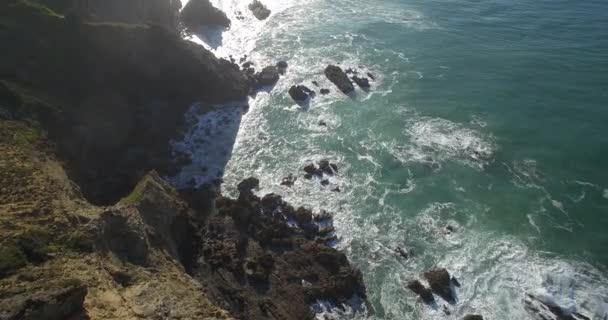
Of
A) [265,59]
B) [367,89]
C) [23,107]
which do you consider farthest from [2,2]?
[367,89]

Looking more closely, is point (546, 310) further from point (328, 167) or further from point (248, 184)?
point (248, 184)

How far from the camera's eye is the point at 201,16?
85.9 m

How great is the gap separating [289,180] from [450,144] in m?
21.0

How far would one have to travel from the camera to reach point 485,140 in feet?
195

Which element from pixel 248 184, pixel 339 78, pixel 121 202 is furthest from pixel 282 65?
pixel 121 202

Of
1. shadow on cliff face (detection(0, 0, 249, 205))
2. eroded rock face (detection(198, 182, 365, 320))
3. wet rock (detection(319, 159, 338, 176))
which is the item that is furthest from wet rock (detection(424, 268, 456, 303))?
shadow on cliff face (detection(0, 0, 249, 205))

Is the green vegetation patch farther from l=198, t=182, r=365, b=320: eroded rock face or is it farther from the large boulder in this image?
the large boulder

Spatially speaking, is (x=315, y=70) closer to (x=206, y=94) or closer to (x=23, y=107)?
(x=206, y=94)

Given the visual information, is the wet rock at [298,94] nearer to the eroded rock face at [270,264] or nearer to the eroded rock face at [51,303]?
the eroded rock face at [270,264]

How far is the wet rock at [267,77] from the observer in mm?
71500

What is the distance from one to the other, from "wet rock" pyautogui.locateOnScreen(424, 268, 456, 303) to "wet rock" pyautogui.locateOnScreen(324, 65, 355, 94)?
33.3 metres

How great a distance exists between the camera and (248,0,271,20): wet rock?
90375 millimetres

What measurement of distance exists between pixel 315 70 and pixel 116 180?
3576cm

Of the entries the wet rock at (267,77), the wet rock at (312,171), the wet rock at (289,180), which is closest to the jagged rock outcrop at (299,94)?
the wet rock at (267,77)
